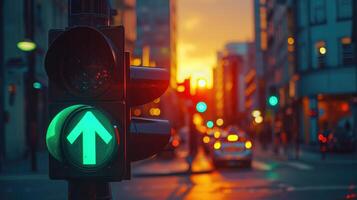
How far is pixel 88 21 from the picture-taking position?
337cm

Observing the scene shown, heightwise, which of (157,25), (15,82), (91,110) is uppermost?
(157,25)

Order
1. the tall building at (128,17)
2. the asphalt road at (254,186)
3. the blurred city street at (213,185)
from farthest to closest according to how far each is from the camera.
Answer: the tall building at (128,17) → the blurred city street at (213,185) → the asphalt road at (254,186)

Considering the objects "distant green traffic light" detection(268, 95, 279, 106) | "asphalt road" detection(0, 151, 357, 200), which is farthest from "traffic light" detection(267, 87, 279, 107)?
"asphalt road" detection(0, 151, 357, 200)

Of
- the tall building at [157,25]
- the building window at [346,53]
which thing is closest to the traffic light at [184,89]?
the building window at [346,53]

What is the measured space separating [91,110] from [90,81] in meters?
0.20

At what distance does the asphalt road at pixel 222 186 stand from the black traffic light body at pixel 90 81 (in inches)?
437

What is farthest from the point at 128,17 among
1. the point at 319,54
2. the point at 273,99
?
the point at 273,99

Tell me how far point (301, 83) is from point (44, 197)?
33079mm

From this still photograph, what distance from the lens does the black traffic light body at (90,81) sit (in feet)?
9.94

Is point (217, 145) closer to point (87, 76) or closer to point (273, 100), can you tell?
point (273, 100)

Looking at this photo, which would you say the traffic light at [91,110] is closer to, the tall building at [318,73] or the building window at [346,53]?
the tall building at [318,73]

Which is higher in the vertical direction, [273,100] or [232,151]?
[273,100]

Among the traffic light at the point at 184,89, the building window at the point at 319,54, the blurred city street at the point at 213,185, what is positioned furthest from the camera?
the building window at the point at 319,54

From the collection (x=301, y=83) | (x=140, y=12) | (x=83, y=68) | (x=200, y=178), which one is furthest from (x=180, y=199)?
(x=140, y=12)
